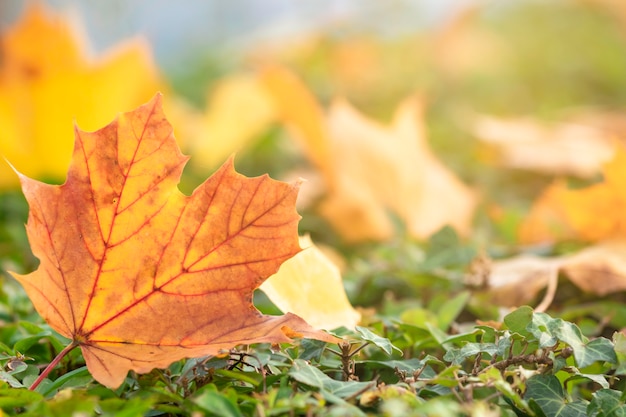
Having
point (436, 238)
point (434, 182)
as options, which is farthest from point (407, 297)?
point (434, 182)

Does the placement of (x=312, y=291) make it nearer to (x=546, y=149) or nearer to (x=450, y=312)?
(x=450, y=312)

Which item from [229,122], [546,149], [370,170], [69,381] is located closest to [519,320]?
[69,381]

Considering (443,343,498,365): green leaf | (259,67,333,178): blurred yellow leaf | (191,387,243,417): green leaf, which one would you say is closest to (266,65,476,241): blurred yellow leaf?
(259,67,333,178): blurred yellow leaf

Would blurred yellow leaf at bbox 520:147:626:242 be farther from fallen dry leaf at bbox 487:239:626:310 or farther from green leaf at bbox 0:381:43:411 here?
green leaf at bbox 0:381:43:411

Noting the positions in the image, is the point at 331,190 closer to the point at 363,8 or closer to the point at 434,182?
the point at 434,182

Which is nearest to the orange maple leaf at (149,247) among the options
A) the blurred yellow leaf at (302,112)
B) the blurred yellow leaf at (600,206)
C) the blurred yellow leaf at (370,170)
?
the blurred yellow leaf at (600,206)

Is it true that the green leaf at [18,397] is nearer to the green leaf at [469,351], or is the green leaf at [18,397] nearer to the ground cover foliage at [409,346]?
the ground cover foliage at [409,346]
